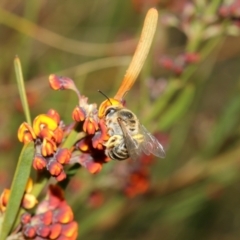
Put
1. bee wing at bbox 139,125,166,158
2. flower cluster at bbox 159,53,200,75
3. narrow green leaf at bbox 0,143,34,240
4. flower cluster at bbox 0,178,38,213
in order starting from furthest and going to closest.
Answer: flower cluster at bbox 159,53,200,75
bee wing at bbox 139,125,166,158
flower cluster at bbox 0,178,38,213
narrow green leaf at bbox 0,143,34,240

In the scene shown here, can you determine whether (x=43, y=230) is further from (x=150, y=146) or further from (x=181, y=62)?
(x=181, y=62)

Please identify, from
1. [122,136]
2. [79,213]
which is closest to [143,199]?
[79,213]

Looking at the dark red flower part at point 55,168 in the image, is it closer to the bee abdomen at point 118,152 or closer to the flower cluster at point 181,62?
the bee abdomen at point 118,152

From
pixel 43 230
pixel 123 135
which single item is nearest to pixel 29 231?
pixel 43 230

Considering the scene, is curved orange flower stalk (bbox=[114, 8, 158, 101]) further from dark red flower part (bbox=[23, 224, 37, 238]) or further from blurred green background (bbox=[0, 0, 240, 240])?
blurred green background (bbox=[0, 0, 240, 240])

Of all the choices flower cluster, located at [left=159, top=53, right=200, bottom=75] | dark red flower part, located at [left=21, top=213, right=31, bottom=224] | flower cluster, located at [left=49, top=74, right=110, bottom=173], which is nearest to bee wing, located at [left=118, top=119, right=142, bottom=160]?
flower cluster, located at [left=49, top=74, right=110, bottom=173]
